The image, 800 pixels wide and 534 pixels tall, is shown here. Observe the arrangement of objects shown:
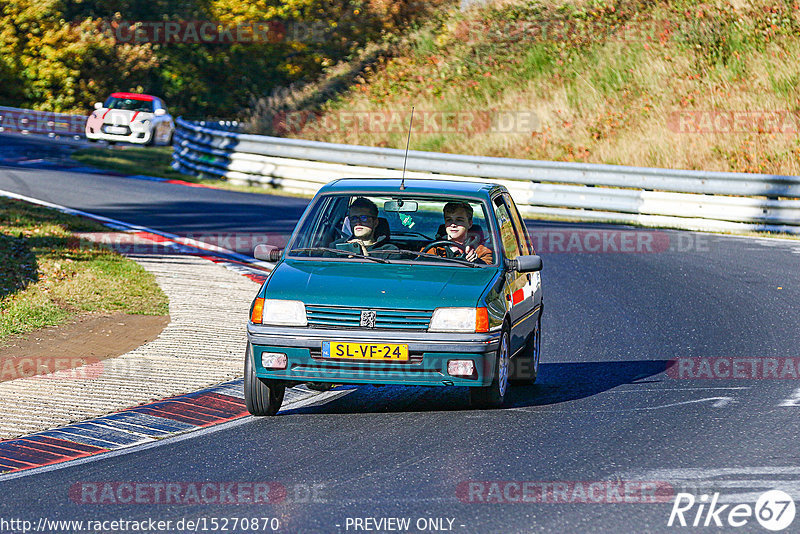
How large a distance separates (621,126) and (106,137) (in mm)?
15325

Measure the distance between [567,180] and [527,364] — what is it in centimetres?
1351

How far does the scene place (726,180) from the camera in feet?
66.9

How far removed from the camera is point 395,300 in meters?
7.84

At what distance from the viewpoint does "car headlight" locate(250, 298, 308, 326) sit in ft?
25.8

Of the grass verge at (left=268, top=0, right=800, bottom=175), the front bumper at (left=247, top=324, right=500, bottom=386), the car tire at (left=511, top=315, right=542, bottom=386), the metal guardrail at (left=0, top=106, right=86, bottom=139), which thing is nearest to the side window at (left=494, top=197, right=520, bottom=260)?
the car tire at (left=511, top=315, right=542, bottom=386)

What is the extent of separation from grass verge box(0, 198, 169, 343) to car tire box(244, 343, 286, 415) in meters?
3.61

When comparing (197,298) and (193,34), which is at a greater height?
(193,34)

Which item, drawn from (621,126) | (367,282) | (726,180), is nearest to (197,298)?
(367,282)

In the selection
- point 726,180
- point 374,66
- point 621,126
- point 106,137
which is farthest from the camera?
point 374,66

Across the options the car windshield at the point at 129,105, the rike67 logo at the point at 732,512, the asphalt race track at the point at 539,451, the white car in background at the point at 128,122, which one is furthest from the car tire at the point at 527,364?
the car windshield at the point at 129,105

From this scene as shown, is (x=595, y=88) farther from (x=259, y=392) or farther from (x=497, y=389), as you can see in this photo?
(x=259, y=392)

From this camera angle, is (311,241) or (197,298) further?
(197,298)

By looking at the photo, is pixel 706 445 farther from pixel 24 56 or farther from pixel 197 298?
pixel 24 56

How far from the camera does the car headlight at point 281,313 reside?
7871mm
